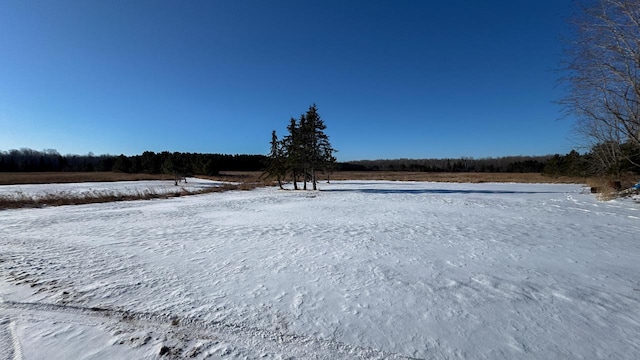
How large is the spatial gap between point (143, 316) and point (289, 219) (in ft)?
28.0

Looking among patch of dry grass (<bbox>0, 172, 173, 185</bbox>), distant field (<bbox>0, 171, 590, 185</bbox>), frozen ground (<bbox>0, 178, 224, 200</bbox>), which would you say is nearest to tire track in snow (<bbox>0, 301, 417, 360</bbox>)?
frozen ground (<bbox>0, 178, 224, 200</bbox>)

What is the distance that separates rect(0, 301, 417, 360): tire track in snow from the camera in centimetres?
325

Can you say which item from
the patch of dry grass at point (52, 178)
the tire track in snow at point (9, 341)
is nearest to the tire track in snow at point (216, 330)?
the tire track in snow at point (9, 341)

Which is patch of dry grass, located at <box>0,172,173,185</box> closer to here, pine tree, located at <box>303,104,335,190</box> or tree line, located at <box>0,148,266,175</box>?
tree line, located at <box>0,148,266,175</box>

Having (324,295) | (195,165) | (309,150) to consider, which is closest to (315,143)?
(309,150)

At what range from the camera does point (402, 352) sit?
3.23 m

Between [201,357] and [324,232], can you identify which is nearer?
[201,357]

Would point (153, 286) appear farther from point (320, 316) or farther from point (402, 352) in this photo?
point (402, 352)

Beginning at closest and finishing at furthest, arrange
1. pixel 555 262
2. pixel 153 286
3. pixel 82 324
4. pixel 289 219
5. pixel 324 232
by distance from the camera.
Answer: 1. pixel 82 324
2. pixel 153 286
3. pixel 555 262
4. pixel 324 232
5. pixel 289 219

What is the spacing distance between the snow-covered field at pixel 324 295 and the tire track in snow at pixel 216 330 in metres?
0.02

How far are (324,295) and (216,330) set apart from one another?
183cm

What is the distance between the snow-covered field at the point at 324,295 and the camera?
3350mm

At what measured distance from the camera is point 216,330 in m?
3.69

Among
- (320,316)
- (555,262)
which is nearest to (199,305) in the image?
(320,316)
